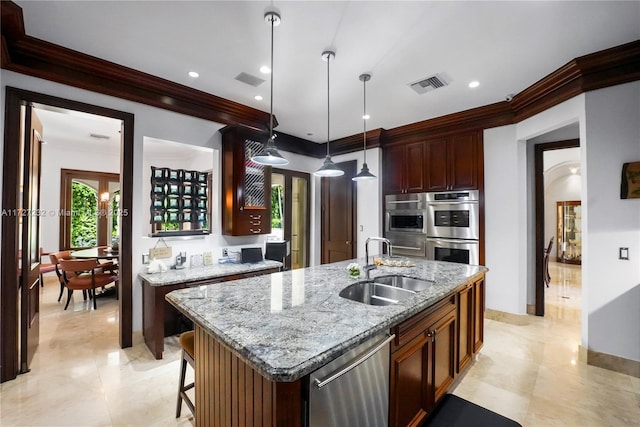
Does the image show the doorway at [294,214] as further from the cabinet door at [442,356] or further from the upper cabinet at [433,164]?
the cabinet door at [442,356]

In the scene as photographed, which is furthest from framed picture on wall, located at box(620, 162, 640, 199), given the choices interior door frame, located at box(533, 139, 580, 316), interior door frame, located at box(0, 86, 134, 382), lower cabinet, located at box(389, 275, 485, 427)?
interior door frame, located at box(0, 86, 134, 382)

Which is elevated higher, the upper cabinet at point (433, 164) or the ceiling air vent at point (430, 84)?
the ceiling air vent at point (430, 84)

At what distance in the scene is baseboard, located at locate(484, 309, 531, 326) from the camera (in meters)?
3.60

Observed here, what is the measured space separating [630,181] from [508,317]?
82.1 inches

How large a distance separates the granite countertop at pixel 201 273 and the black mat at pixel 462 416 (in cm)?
222

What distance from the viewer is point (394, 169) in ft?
15.5

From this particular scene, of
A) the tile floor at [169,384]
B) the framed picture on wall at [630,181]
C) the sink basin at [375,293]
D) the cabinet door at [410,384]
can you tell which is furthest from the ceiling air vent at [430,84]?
the tile floor at [169,384]

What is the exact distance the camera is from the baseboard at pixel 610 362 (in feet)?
8.11

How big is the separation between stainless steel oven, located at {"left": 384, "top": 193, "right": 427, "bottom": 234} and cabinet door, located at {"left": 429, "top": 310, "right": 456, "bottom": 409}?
7.84ft

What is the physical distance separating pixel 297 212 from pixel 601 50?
449 cm

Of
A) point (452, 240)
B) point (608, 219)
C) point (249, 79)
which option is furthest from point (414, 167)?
point (249, 79)

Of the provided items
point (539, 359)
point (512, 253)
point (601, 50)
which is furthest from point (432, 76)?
point (539, 359)

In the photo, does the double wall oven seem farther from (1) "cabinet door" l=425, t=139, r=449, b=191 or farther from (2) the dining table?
(2) the dining table

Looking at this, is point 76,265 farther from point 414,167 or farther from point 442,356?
point 414,167
